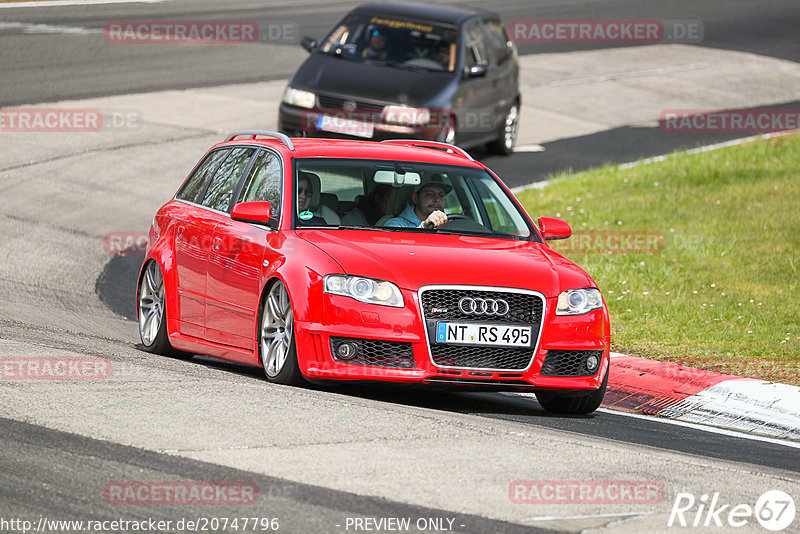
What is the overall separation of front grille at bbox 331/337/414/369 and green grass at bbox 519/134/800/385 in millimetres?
3463

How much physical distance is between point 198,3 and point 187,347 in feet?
90.1

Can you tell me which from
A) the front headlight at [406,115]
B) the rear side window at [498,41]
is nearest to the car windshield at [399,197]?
the front headlight at [406,115]

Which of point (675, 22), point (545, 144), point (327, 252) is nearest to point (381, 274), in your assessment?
point (327, 252)

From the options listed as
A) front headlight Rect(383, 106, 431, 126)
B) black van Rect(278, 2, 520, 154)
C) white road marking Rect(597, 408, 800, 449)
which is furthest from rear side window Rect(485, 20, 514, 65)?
white road marking Rect(597, 408, 800, 449)

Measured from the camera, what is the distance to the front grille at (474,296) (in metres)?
8.30

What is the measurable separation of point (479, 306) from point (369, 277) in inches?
25.7

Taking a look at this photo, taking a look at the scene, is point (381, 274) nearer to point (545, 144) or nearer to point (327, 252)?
point (327, 252)

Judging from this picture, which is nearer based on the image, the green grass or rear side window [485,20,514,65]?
the green grass

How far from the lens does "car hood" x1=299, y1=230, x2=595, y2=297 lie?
8.37 metres

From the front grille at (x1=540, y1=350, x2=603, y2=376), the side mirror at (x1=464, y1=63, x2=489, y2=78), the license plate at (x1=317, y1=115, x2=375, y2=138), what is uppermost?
Result: the front grille at (x1=540, y1=350, x2=603, y2=376)

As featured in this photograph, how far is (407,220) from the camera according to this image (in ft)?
31.7

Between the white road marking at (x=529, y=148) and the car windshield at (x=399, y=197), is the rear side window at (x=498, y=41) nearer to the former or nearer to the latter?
the white road marking at (x=529, y=148)

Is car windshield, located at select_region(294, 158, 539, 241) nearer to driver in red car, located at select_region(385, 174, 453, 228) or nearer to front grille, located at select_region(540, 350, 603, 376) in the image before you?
driver in red car, located at select_region(385, 174, 453, 228)

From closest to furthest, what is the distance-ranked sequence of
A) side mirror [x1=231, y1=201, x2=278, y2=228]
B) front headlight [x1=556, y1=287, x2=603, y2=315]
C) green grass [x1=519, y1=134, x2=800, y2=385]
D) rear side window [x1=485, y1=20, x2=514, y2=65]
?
front headlight [x1=556, y1=287, x2=603, y2=315]
side mirror [x1=231, y1=201, x2=278, y2=228]
green grass [x1=519, y1=134, x2=800, y2=385]
rear side window [x1=485, y1=20, x2=514, y2=65]
